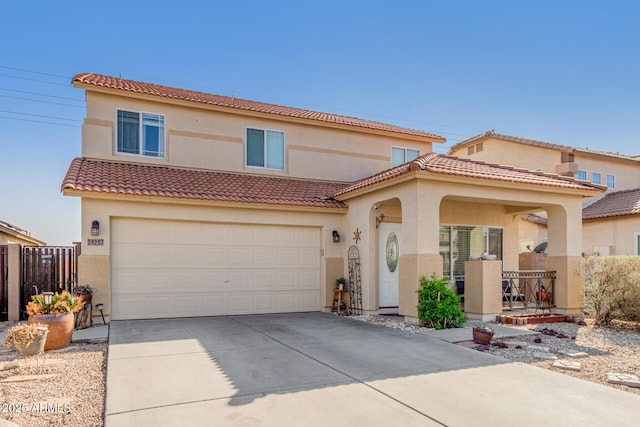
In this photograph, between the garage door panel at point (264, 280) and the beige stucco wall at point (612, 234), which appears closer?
the garage door panel at point (264, 280)

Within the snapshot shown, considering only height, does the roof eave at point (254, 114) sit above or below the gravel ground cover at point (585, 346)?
above

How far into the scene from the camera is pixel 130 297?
11297 mm

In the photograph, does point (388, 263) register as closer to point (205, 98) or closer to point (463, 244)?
point (463, 244)

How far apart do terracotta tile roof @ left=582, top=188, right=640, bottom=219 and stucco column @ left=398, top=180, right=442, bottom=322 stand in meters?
12.7

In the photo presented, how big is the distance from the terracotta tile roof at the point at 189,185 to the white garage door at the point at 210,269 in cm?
88

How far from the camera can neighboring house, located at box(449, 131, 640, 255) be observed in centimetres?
1872

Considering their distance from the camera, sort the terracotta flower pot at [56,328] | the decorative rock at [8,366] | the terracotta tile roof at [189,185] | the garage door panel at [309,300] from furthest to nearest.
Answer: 1. the garage door panel at [309,300]
2. the terracotta tile roof at [189,185]
3. the terracotta flower pot at [56,328]
4. the decorative rock at [8,366]

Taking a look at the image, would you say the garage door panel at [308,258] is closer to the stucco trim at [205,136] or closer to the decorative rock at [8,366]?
the stucco trim at [205,136]

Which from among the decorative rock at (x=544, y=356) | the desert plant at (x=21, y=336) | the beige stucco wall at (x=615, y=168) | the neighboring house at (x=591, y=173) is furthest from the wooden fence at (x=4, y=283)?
the beige stucco wall at (x=615, y=168)

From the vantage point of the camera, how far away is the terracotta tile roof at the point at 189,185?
11.0m

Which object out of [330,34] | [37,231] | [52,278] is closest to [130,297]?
[52,278]

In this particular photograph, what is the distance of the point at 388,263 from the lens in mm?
13195

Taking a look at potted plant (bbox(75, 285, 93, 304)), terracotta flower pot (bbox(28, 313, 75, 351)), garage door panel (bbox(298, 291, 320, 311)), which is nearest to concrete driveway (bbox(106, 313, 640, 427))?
terracotta flower pot (bbox(28, 313, 75, 351))

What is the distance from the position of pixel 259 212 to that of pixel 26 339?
6730 mm
